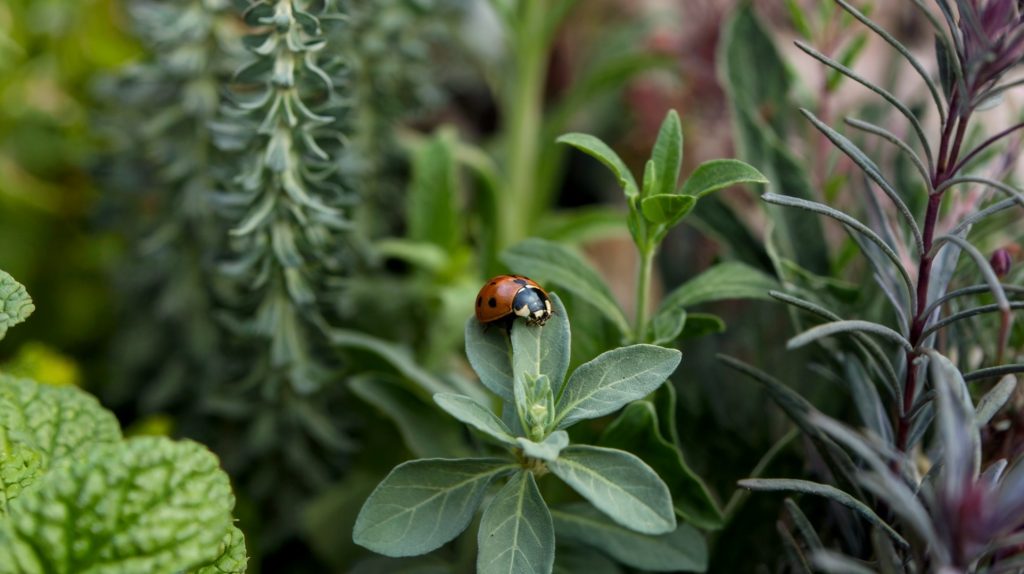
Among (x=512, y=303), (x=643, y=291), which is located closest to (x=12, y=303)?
(x=512, y=303)

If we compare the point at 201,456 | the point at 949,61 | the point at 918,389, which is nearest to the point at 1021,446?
the point at 918,389

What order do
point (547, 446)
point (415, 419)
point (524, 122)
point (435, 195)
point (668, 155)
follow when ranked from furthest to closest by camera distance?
1. point (524, 122)
2. point (435, 195)
3. point (415, 419)
4. point (668, 155)
5. point (547, 446)

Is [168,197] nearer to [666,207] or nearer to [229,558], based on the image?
[229,558]

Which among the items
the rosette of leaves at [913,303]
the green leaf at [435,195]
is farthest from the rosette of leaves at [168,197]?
the rosette of leaves at [913,303]

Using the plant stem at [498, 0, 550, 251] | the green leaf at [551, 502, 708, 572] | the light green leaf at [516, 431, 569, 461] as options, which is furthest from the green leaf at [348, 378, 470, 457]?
the plant stem at [498, 0, 550, 251]

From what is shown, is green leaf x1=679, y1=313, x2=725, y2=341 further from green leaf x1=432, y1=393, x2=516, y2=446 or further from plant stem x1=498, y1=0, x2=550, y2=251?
plant stem x1=498, y1=0, x2=550, y2=251
